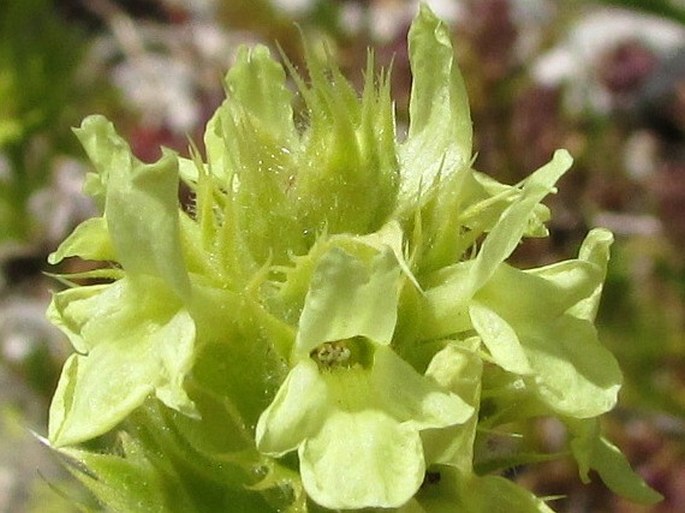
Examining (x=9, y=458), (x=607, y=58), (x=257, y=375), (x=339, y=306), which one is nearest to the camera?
(x=339, y=306)

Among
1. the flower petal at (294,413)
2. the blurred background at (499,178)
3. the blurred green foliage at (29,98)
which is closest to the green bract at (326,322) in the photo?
the flower petal at (294,413)

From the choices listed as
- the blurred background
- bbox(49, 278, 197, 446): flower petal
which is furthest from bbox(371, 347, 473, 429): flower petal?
the blurred background

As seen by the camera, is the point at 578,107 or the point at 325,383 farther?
the point at 578,107

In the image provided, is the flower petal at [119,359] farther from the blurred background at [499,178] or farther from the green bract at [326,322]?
the blurred background at [499,178]

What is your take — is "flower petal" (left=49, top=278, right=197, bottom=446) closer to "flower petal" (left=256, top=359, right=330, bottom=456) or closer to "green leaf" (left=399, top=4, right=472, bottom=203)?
"flower petal" (left=256, top=359, right=330, bottom=456)

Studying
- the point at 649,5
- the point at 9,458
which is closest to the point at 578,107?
the point at 649,5

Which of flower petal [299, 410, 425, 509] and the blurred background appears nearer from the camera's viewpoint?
flower petal [299, 410, 425, 509]

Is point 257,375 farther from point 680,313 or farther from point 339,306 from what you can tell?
point 680,313

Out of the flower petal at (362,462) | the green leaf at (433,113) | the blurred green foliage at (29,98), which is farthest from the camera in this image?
the blurred green foliage at (29,98)
